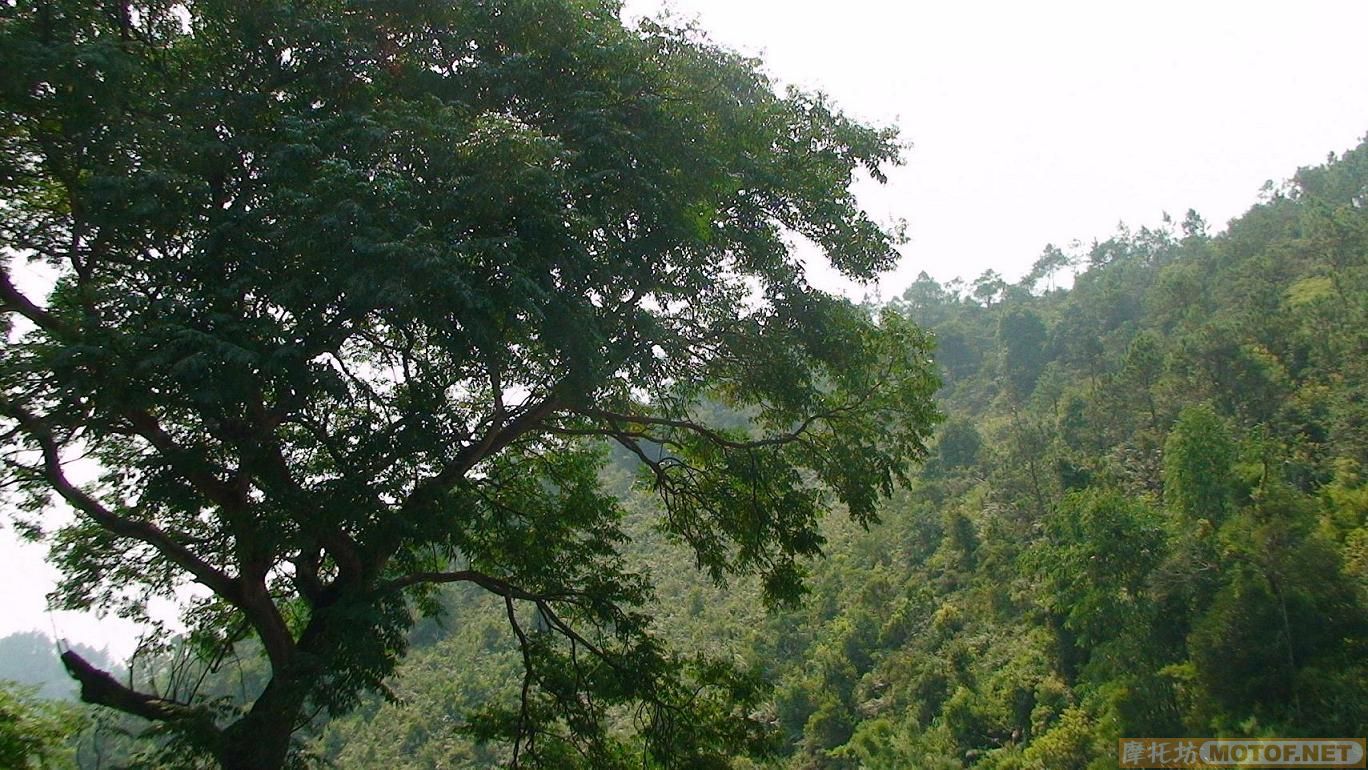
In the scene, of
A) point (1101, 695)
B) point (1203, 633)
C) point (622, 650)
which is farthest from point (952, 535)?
point (622, 650)

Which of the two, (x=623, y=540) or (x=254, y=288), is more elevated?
(x=254, y=288)

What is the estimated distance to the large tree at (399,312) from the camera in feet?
16.4

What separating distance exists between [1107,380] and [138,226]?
35.6m

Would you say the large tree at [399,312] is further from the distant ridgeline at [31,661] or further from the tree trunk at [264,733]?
the distant ridgeline at [31,661]

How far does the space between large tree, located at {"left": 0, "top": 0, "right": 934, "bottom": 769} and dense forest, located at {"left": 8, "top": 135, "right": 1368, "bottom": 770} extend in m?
0.96

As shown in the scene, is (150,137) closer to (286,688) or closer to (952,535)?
(286,688)

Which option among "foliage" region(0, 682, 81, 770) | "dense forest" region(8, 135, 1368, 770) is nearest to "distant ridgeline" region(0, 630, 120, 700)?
"dense forest" region(8, 135, 1368, 770)

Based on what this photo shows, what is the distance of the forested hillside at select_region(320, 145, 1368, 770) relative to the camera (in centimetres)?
1711

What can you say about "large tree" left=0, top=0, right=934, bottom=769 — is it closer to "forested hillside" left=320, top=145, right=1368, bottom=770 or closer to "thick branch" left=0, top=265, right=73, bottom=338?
"thick branch" left=0, top=265, right=73, bottom=338

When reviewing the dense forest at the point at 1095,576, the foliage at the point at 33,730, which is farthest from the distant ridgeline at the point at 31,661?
the foliage at the point at 33,730

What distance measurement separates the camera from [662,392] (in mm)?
7609

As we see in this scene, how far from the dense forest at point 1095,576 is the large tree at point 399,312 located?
0.96 m

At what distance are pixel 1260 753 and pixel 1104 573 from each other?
27.5 feet

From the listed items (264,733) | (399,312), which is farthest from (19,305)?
(264,733)
